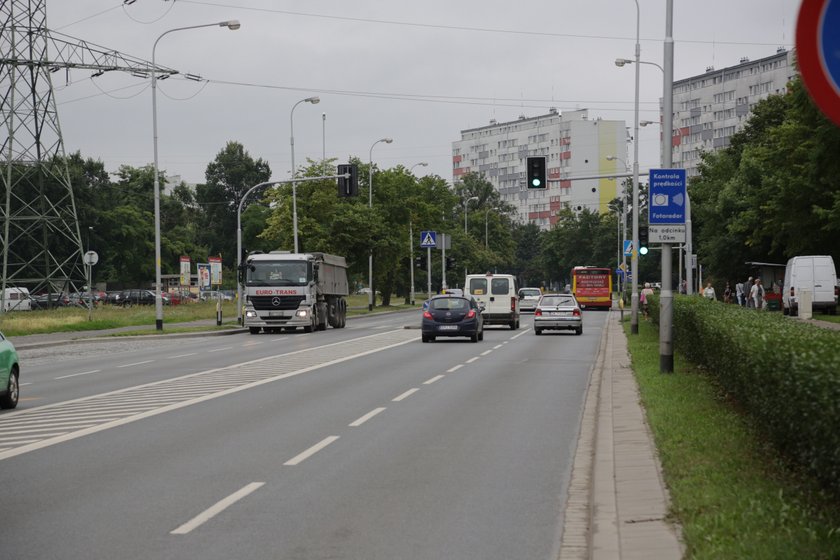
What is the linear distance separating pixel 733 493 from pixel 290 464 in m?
4.23

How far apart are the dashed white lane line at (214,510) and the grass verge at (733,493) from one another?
316 cm

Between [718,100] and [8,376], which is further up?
[718,100]

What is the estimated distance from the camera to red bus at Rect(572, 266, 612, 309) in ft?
261

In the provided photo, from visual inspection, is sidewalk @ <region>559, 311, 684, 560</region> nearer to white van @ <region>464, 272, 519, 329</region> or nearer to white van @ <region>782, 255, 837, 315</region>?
white van @ <region>464, 272, 519, 329</region>

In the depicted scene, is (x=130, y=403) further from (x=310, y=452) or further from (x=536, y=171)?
(x=536, y=171)

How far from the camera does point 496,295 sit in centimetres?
4647

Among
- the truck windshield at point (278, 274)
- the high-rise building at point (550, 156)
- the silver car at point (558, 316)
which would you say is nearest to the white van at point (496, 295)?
the silver car at point (558, 316)

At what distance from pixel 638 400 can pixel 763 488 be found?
730cm

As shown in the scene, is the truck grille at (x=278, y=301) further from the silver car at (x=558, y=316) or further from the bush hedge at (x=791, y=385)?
the bush hedge at (x=791, y=385)

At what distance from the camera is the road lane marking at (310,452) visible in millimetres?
10558

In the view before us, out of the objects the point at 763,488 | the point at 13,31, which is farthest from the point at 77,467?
the point at 13,31

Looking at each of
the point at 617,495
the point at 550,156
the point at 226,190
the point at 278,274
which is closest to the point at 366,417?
the point at 617,495

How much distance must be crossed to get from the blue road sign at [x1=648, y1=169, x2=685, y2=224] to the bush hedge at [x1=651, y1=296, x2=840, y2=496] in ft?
19.1

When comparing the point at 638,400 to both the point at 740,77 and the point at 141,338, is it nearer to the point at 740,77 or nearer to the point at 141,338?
the point at 141,338
